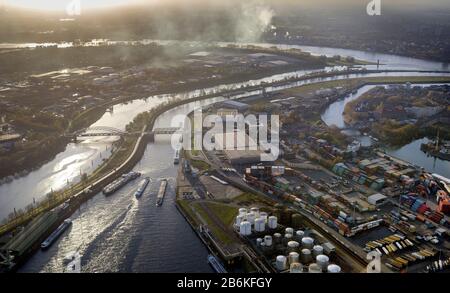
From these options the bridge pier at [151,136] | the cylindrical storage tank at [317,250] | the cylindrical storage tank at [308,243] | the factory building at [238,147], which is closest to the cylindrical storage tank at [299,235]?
the cylindrical storage tank at [308,243]

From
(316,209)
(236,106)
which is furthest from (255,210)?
(236,106)

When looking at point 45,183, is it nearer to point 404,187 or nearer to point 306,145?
point 306,145

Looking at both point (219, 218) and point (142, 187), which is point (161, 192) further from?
point (219, 218)

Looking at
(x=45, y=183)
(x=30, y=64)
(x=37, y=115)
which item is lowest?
(x=45, y=183)

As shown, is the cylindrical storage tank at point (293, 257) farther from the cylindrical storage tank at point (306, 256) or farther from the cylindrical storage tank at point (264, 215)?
the cylindrical storage tank at point (264, 215)

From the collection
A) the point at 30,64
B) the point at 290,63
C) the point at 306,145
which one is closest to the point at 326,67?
the point at 290,63
